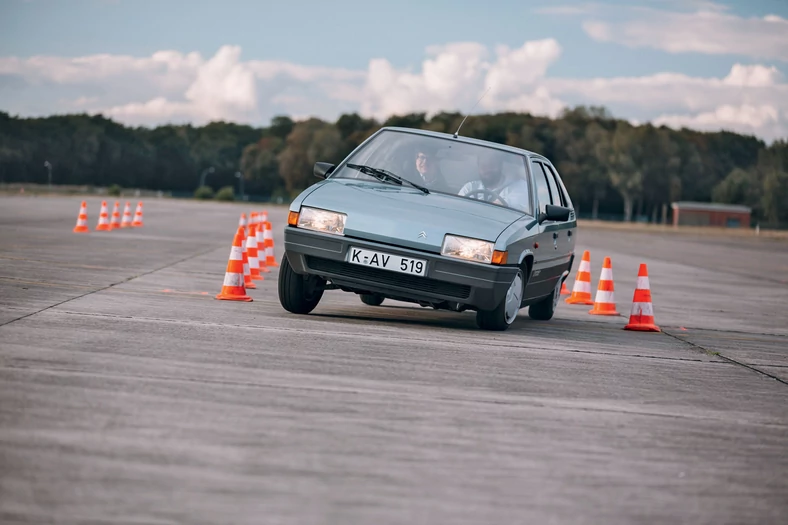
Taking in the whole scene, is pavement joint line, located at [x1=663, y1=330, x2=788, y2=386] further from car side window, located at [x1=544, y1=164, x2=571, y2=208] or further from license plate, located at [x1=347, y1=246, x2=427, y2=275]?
license plate, located at [x1=347, y1=246, x2=427, y2=275]

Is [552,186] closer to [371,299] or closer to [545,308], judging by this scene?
[545,308]

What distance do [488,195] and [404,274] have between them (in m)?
1.55

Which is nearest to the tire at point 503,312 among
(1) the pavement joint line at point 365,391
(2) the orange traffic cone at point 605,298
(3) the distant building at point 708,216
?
(1) the pavement joint line at point 365,391

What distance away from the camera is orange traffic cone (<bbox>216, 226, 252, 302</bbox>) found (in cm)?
1201

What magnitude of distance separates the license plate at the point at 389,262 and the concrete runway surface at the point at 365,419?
1.82 ft

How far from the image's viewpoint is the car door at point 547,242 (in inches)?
431

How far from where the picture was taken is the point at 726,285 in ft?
76.3

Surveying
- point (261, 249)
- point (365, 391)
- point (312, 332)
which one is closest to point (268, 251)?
Answer: point (261, 249)

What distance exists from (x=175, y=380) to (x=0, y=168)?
6661 inches

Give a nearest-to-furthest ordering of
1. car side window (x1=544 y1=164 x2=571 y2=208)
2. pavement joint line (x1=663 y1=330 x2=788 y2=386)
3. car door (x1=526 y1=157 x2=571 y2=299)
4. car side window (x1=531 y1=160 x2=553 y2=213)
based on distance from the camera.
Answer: pavement joint line (x1=663 y1=330 x2=788 y2=386)
car door (x1=526 y1=157 x2=571 y2=299)
car side window (x1=531 y1=160 x2=553 y2=213)
car side window (x1=544 y1=164 x2=571 y2=208)

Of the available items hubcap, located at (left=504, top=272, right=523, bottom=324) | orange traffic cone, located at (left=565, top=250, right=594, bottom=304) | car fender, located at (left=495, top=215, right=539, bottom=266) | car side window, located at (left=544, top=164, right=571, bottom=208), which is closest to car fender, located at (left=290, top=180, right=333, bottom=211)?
car fender, located at (left=495, top=215, right=539, bottom=266)

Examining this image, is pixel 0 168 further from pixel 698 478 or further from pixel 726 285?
pixel 698 478

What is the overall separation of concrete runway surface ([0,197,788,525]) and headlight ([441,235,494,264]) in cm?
69

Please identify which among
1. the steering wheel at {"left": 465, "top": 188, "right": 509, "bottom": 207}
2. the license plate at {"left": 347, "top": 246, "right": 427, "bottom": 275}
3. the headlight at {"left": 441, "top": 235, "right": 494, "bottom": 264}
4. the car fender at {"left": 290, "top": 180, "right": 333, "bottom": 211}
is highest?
the steering wheel at {"left": 465, "top": 188, "right": 509, "bottom": 207}
